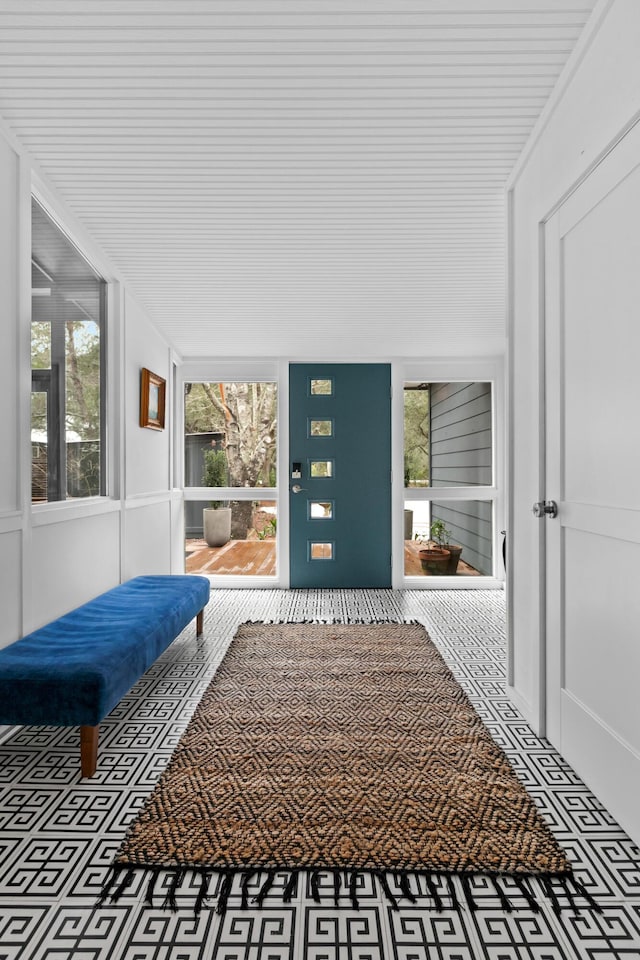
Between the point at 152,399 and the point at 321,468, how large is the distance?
1856 millimetres

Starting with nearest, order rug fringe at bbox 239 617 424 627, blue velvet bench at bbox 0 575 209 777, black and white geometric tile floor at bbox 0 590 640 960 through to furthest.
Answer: black and white geometric tile floor at bbox 0 590 640 960 → blue velvet bench at bbox 0 575 209 777 → rug fringe at bbox 239 617 424 627

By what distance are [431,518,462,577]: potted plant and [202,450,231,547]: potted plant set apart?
6.79ft

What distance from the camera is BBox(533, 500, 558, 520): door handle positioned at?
6.94 feet

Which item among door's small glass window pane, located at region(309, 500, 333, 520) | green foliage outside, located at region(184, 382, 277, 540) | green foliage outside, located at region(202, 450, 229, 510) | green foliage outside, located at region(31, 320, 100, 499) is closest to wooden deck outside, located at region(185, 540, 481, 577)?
green foliage outside, located at region(184, 382, 277, 540)

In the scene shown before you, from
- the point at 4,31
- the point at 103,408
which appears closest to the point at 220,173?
the point at 4,31

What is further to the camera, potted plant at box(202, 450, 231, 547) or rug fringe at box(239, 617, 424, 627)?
potted plant at box(202, 450, 231, 547)

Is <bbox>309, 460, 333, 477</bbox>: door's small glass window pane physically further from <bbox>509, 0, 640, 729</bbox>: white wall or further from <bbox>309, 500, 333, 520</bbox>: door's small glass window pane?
<bbox>509, 0, 640, 729</bbox>: white wall

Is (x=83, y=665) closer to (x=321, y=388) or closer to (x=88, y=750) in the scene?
(x=88, y=750)

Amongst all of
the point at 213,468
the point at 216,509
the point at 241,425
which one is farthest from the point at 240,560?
the point at 241,425

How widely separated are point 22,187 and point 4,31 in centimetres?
68

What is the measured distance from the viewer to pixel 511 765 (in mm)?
2004

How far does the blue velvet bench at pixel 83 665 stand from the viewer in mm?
1904

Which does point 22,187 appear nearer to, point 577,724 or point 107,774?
point 107,774

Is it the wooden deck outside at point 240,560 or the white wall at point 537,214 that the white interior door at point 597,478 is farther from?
the wooden deck outside at point 240,560
